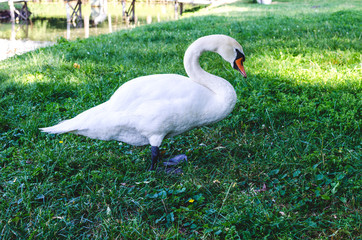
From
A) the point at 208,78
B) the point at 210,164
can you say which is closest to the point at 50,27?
the point at 208,78

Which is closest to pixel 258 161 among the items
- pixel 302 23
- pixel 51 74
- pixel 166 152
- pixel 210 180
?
pixel 210 180

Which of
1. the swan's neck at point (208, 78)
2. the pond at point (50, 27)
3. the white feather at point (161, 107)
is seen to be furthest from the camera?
the pond at point (50, 27)

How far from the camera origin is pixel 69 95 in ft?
16.4

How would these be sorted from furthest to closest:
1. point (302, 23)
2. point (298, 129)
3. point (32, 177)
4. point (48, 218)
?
point (302, 23) → point (298, 129) → point (32, 177) → point (48, 218)

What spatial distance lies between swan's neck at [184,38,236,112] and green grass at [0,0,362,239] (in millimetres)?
642

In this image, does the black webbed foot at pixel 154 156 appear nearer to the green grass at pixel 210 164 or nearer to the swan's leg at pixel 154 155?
the swan's leg at pixel 154 155

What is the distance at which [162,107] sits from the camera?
111 inches

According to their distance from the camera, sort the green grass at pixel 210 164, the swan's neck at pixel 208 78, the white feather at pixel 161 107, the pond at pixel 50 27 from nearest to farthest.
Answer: the green grass at pixel 210 164, the white feather at pixel 161 107, the swan's neck at pixel 208 78, the pond at pixel 50 27

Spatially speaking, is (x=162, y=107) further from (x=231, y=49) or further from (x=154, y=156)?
(x=231, y=49)

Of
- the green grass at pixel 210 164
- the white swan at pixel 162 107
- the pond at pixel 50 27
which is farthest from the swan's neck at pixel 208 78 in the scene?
the pond at pixel 50 27

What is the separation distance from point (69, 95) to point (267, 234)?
3646mm

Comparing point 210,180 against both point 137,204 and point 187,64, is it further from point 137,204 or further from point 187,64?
point 187,64

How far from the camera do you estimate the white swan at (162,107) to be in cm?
285

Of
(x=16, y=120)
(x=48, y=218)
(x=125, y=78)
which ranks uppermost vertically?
(x=125, y=78)
